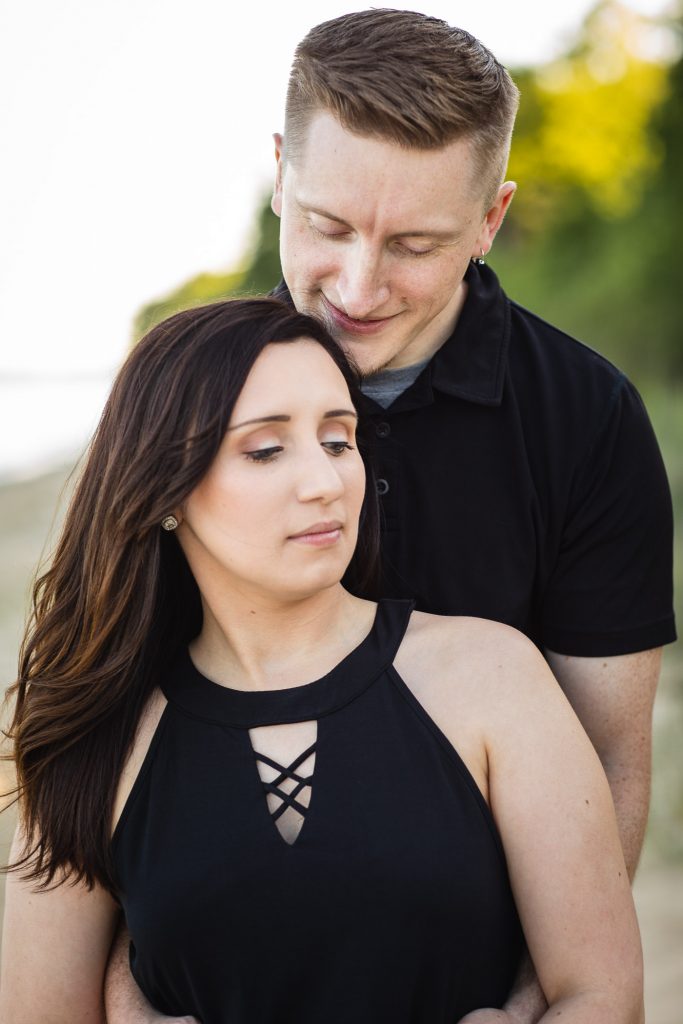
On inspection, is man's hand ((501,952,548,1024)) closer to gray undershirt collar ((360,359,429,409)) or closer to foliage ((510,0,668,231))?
→ gray undershirt collar ((360,359,429,409))

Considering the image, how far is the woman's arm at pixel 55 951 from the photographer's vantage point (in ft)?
7.23

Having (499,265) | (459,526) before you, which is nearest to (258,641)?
(459,526)

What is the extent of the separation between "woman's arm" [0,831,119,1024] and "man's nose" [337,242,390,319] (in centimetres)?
117

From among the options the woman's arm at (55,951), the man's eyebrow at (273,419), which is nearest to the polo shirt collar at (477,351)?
the man's eyebrow at (273,419)

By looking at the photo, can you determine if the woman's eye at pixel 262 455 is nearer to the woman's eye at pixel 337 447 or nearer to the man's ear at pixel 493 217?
the woman's eye at pixel 337 447

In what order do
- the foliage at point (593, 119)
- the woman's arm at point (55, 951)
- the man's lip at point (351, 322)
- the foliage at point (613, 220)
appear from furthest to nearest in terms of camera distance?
the foliage at point (593, 119), the foliage at point (613, 220), the man's lip at point (351, 322), the woman's arm at point (55, 951)

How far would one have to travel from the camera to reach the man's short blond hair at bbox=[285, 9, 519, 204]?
87.6 inches

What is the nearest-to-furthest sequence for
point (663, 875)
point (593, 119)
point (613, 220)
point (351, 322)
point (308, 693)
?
point (308, 693), point (351, 322), point (663, 875), point (613, 220), point (593, 119)

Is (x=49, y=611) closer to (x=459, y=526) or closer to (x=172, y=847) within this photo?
(x=172, y=847)

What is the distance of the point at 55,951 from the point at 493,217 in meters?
1.69

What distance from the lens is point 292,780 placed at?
80.4 inches

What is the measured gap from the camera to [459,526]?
2.56 meters

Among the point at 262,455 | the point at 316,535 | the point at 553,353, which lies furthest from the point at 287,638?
the point at 553,353

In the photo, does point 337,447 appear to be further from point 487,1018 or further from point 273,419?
point 487,1018
